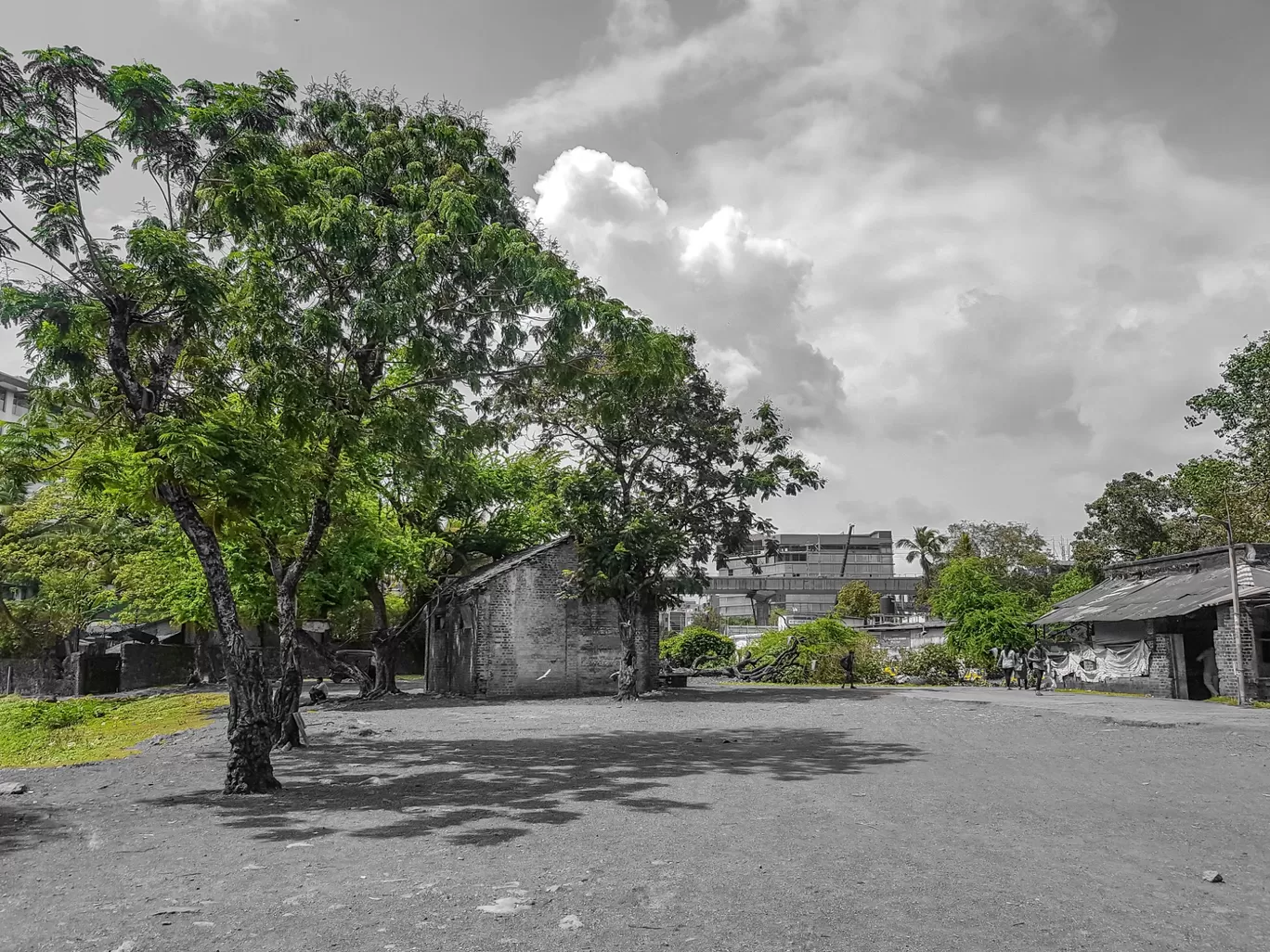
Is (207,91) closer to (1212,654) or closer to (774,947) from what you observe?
(774,947)

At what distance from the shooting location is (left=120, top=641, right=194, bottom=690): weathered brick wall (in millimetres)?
35438

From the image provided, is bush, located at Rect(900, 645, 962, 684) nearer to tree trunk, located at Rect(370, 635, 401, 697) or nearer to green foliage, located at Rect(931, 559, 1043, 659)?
green foliage, located at Rect(931, 559, 1043, 659)

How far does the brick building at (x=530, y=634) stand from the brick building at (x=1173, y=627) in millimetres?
16223

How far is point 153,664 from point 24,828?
31193mm

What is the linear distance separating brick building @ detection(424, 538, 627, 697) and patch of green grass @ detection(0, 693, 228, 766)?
717 centimetres

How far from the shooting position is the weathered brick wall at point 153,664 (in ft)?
116

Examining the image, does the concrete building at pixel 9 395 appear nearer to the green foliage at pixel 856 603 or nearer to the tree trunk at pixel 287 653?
the green foliage at pixel 856 603

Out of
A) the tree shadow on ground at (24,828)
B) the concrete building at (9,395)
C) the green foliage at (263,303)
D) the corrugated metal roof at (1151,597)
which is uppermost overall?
the concrete building at (9,395)

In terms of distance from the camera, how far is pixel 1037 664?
3275 centimetres

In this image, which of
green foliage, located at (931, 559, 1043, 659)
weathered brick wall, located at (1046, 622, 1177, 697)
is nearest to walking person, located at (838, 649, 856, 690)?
green foliage, located at (931, 559, 1043, 659)

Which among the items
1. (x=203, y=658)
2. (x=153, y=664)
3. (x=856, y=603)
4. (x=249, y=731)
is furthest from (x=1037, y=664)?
(x=856, y=603)

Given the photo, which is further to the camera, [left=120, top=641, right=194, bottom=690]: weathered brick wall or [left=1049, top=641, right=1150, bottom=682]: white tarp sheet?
[left=120, top=641, right=194, bottom=690]: weathered brick wall

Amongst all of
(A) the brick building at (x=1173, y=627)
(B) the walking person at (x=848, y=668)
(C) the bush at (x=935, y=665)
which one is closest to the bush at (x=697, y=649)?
(C) the bush at (x=935, y=665)

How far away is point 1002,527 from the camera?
66.6m
